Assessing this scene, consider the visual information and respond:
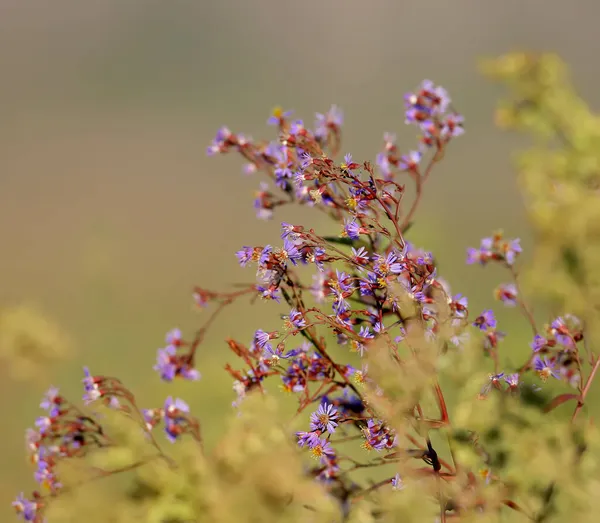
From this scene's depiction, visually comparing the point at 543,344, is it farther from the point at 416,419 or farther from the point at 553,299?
the point at 553,299

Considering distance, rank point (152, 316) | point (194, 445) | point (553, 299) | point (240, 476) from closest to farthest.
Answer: point (240, 476) < point (194, 445) < point (553, 299) < point (152, 316)

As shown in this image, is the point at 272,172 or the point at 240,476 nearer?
the point at 240,476

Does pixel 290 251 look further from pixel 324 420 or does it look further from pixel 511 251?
pixel 511 251

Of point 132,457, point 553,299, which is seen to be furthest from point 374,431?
point 553,299

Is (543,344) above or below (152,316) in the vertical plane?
below

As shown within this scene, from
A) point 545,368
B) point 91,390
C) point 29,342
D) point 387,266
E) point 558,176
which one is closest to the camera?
point 387,266

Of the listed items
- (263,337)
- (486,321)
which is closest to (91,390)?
(263,337)

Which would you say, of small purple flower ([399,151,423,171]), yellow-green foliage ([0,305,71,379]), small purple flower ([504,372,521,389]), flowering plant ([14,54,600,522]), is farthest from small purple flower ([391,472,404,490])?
yellow-green foliage ([0,305,71,379])

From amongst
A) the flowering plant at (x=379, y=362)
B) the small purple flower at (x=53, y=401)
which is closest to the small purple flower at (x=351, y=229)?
the flowering plant at (x=379, y=362)
